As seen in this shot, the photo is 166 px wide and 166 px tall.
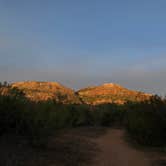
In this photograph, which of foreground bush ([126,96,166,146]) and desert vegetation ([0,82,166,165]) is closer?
desert vegetation ([0,82,166,165])

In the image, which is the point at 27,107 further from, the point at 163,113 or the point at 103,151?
the point at 163,113

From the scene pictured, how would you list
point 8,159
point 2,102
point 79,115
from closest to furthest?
point 8,159 < point 2,102 < point 79,115

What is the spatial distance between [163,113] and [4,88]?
6907 mm

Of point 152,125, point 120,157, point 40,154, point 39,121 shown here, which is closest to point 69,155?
point 40,154

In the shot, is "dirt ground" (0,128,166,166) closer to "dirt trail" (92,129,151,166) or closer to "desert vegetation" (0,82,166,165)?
"dirt trail" (92,129,151,166)

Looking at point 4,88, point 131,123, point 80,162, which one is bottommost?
point 80,162

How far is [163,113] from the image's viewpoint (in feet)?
42.2

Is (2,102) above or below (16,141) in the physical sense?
above

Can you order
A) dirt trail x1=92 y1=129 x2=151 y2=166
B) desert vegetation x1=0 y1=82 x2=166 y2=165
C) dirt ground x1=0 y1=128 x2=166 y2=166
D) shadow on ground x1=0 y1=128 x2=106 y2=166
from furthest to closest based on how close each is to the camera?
desert vegetation x1=0 y1=82 x2=166 y2=165, dirt trail x1=92 y1=129 x2=151 y2=166, dirt ground x1=0 y1=128 x2=166 y2=166, shadow on ground x1=0 y1=128 x2=106 y2=166

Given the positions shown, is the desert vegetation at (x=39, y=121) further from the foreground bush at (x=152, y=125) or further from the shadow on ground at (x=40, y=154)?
the shadow on ground at (x=40, y=154)

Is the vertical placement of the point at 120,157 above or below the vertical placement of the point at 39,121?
below

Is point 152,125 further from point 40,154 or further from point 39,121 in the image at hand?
point 40,154

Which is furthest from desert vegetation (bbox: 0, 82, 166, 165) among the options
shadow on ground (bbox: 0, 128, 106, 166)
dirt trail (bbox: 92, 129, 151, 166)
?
dirt trail (bbox: 92, 129, 151, 166)

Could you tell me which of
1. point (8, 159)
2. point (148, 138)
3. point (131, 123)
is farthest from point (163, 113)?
point (8, 159)
